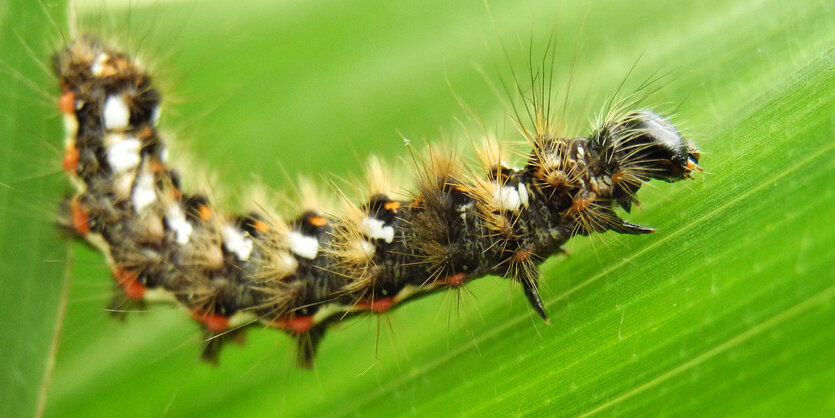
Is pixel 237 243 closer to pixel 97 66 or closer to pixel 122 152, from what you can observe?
pixel 122 152

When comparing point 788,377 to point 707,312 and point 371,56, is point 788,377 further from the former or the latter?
point 371,56

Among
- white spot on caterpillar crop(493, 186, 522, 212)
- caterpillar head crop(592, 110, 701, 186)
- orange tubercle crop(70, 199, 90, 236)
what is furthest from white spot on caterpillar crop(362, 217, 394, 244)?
orange tubercle crop(70, 199, 90, 236)

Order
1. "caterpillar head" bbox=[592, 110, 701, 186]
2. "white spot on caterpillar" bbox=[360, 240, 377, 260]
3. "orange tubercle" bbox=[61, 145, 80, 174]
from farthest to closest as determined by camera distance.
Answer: "orange tubercle" bbox=[61, 145, 80, 174] < "white spot on caterpillar" bbox=[360, 240, 377, 260] < "caterpillar head" bbox=[592, 110, 701, 186]

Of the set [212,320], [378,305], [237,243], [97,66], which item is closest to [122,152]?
[97,66]

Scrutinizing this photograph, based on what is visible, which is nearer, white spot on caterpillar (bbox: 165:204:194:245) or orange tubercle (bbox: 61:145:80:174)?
white spot on caterpillar (bbox: 165:204:194:245)

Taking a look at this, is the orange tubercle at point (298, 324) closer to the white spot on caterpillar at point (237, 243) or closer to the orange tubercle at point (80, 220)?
the white spot on caterpillar at point (237, 243)

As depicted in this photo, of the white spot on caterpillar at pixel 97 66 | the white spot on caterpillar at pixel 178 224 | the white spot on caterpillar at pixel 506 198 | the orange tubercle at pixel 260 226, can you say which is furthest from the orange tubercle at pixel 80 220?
the white spot on caterpillar at pixel 506 198

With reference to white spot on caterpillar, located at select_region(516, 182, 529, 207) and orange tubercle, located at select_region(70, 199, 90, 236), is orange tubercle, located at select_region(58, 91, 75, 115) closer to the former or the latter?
orange tubercle, located at select_region(70, 199, 90, 236)
